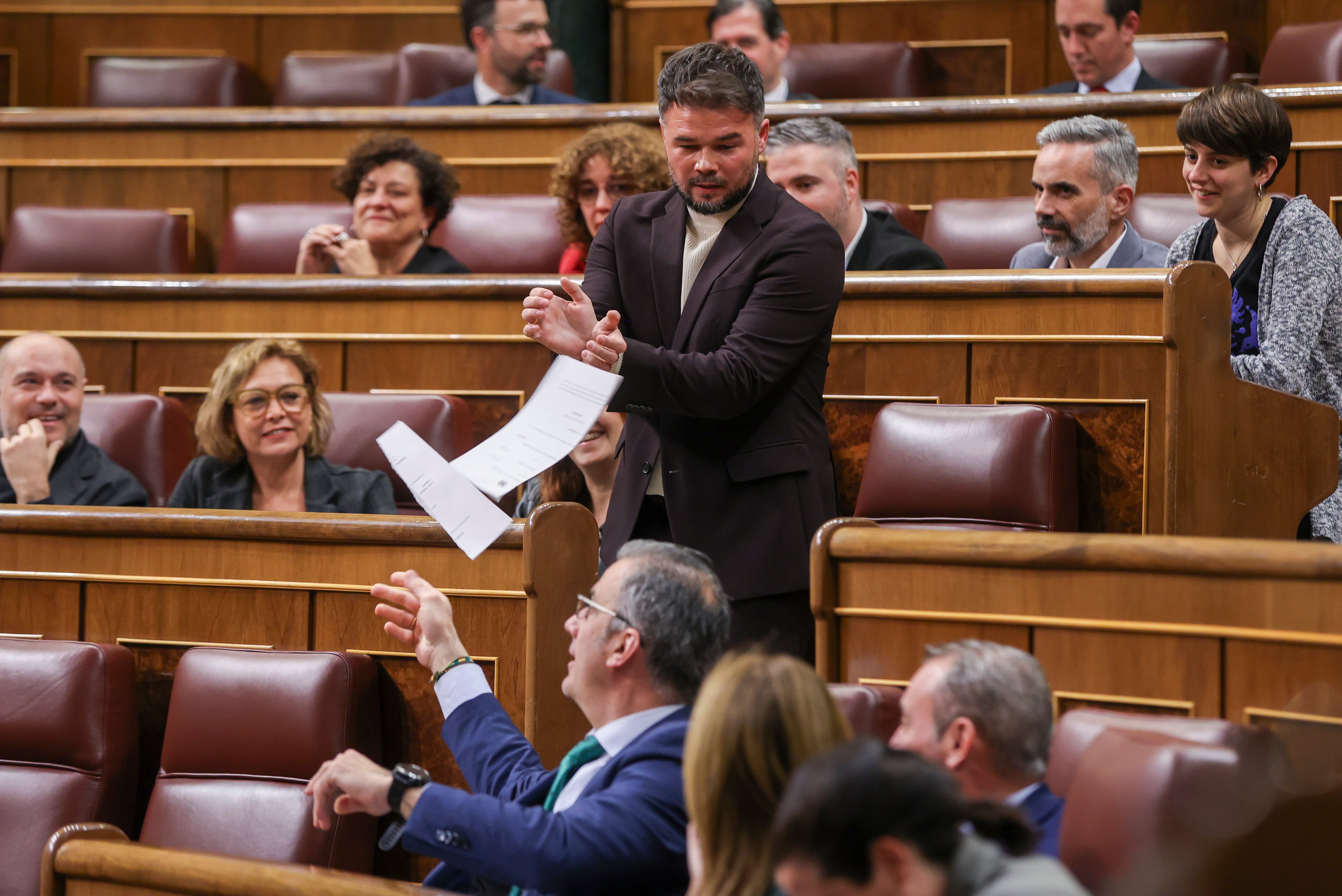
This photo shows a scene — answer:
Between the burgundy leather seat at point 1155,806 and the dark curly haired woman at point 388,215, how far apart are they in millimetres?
1107

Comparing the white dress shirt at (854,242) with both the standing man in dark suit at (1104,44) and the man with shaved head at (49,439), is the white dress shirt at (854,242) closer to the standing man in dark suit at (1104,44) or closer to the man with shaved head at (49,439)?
the standing man in dark suit at (1104,44)

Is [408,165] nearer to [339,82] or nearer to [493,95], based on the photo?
[493,95]

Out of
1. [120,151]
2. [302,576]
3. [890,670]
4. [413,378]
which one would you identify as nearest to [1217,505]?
[890,670]

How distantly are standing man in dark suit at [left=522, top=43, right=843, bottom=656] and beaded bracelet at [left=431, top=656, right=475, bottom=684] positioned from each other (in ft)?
0.38

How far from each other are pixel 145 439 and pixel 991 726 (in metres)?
0.98

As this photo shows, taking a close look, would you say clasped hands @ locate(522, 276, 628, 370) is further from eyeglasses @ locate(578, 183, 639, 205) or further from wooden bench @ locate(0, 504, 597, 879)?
eyeglasses @ locate(578, 183, 639, 205)

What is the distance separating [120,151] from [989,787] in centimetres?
164

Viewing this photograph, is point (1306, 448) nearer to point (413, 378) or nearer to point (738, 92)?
point (738, 92)

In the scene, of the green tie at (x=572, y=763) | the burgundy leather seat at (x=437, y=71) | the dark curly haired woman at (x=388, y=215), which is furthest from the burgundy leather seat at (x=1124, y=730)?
the burgundy leather seat at (x=437, y=71)

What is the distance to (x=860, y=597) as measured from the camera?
0.85 meters

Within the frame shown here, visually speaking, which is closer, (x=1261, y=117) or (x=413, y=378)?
(x=1261, y=117)

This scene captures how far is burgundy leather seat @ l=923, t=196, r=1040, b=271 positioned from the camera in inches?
59.6

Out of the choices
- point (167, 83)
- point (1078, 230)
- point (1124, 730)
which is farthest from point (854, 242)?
point (167, 83)

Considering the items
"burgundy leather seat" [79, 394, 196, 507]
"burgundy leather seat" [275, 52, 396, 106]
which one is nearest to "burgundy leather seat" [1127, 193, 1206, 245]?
"burgundy leather seat" [79, 394, 196, 507]
